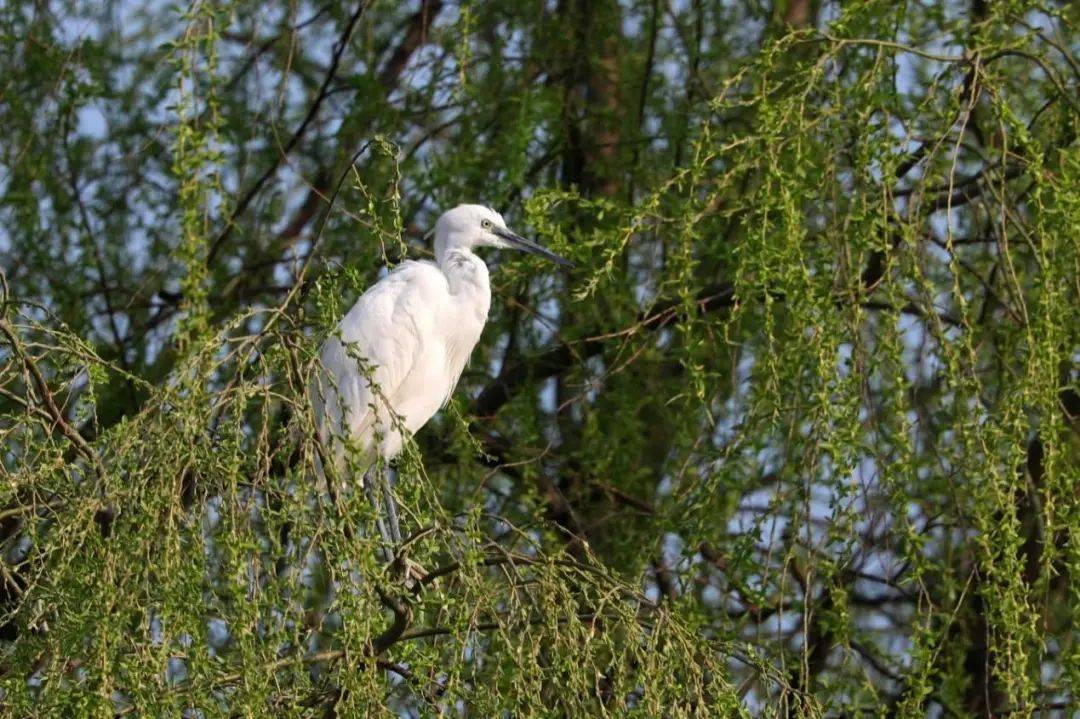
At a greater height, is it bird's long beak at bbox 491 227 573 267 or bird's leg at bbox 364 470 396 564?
bird's long beak at bbox 491 227 573 267

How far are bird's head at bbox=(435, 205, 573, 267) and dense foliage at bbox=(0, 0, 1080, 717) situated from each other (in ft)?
0.25

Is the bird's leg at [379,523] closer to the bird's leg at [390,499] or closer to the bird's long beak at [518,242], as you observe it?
the bird's leg at [390,499]

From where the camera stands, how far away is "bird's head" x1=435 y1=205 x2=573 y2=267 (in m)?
4.19

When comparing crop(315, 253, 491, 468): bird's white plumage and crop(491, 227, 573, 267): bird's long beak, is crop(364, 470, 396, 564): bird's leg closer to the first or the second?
crop(315, 253, 491, 468): bird's white plumage

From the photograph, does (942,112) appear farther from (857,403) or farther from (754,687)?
(754,687)

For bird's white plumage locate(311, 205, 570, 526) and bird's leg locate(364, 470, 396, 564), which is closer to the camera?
bird's leg locate(364, 470, 396, 564)

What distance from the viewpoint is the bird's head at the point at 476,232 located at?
13.7 feet

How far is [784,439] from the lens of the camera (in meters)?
3.64

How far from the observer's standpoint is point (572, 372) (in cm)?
446

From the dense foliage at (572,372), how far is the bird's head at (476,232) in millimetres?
77

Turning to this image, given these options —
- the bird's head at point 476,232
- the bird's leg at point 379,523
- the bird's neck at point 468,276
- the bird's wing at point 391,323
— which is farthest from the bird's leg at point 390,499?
the bird's head at point 476,232

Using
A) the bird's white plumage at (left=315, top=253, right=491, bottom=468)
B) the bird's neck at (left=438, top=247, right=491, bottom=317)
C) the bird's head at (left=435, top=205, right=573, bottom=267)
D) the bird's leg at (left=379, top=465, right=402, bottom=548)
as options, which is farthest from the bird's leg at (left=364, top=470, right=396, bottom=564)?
the bird's head at (left=435, top=205, right=573, bottom=267)

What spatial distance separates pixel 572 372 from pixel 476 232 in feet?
1.48

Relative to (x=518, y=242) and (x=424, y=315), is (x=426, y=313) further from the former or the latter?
(x=518, y=242)
